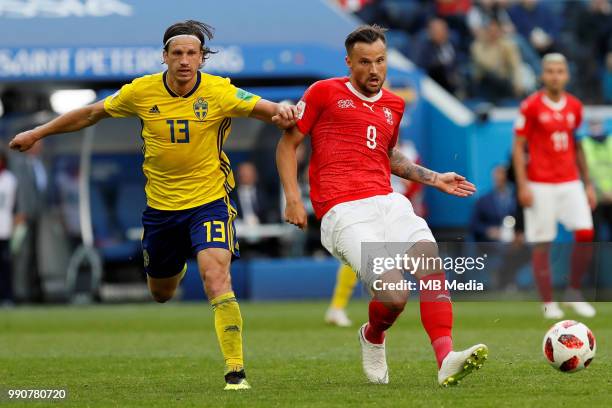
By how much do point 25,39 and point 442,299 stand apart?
1277 centimetres

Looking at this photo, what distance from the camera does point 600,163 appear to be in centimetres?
1941

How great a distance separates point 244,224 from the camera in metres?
19.8

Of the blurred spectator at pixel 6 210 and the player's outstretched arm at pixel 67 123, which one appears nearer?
the player's outstretched arm at pixel 67 123

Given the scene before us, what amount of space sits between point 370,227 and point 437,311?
664mm

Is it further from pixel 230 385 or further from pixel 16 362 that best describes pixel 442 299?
pixel 16 362

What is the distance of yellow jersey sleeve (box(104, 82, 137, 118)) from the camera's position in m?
8.55

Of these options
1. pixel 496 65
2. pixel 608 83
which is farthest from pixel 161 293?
pixel 608 83

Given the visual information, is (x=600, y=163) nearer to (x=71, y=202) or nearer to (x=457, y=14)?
(x=457, y=14)

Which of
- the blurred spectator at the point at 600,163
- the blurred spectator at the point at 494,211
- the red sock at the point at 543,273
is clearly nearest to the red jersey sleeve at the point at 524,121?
the red sock at the point at 543,273

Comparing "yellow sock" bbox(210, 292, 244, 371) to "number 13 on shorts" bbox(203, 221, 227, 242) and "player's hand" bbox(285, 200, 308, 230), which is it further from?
"player's hand" bbox(285, 200, 308, 230)

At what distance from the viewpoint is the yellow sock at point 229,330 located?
797cm

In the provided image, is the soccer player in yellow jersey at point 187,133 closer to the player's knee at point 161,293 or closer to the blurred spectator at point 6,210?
the player's knee at point 161,293

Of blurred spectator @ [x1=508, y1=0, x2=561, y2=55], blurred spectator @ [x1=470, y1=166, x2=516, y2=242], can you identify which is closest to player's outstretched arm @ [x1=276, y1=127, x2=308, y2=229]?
blurred spectator @ [x1=470, y1=166, x2=516, y2=242]

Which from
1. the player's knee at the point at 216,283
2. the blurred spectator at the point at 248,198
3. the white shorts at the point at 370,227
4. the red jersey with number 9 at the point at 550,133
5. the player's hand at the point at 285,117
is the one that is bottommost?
the player's knee at the point at 216,283
